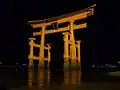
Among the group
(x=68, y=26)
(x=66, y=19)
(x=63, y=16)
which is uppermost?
(x=63, y=16)

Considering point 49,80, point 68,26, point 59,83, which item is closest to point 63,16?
point 68,26

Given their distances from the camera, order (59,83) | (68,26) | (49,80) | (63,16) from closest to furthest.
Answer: (59,83)
(49,80)
(63,16)
(68,26)

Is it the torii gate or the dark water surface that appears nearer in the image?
the dark water surface

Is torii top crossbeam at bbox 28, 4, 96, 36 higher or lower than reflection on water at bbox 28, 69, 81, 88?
higher

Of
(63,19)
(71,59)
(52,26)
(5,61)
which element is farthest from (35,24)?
(5,61)

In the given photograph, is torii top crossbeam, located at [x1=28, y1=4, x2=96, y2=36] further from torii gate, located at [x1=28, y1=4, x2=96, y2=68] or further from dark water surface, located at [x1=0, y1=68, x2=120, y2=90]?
dark water surface, located at [x1=0, y1=68, x2=120, y2=90]

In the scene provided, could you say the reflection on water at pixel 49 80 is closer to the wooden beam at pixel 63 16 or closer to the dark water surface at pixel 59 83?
the dark water surface at pixel 59 83

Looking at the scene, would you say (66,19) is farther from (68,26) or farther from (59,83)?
(59,83)

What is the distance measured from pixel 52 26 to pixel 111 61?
485 inches

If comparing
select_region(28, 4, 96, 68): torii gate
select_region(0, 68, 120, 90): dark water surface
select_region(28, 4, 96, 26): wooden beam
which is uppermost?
select_region(28, 4, 96, 26): wooden beam

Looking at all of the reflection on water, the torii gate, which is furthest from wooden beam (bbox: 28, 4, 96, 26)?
the reflection on water

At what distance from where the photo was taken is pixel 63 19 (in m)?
24.1

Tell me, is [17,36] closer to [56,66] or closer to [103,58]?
[56,66]

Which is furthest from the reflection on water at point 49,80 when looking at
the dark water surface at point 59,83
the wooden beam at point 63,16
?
the wooden beam at point 63,16
